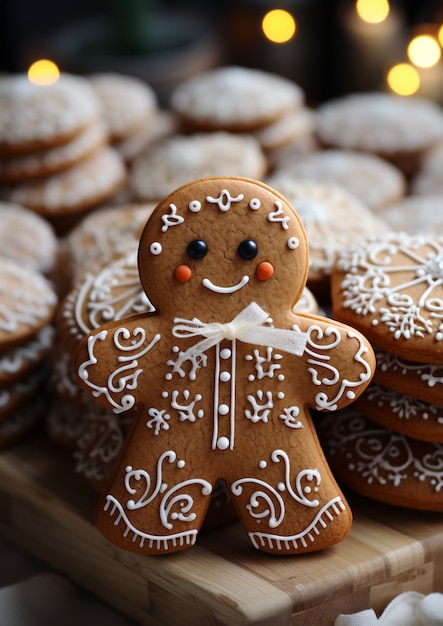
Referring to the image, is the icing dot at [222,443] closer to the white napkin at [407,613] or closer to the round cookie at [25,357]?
the white napkin at [407,613]

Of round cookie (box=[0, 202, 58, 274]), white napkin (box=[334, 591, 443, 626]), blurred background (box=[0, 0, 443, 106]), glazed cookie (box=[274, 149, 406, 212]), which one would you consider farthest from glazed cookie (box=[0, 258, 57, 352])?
blurred background (box=[0, 0, 443, 106])

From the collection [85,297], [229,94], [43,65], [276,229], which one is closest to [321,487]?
[276,229]

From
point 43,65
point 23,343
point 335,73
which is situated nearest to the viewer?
point 23,343

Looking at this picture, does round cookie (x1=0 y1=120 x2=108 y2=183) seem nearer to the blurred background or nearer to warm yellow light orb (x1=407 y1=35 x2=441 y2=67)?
the blurred background

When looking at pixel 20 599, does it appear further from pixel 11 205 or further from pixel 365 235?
pixel 11 205

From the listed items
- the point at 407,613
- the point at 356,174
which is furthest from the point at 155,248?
the point at 356,174

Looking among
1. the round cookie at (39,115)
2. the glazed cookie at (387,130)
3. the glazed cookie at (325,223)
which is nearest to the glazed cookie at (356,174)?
the glazed cookie at (387,130)

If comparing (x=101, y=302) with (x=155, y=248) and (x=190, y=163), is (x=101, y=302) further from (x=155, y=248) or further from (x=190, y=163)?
(x=190, y=163)
